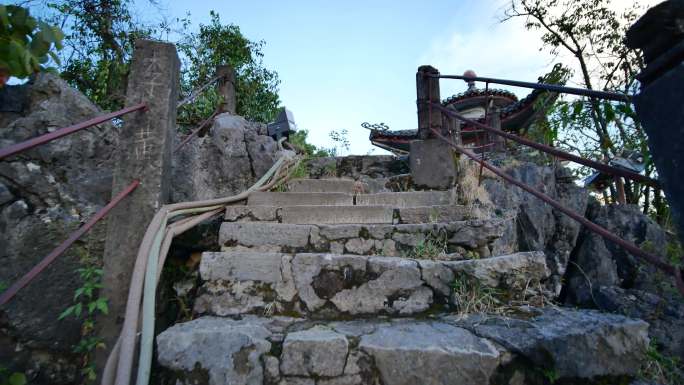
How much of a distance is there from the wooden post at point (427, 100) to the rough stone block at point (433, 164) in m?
0.15

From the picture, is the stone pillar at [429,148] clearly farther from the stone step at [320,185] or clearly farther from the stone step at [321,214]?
the stone step at [321,214]

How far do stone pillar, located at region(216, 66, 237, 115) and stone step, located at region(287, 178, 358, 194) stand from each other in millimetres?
2192

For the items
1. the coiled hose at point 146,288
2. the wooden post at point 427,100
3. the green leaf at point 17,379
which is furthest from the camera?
the wooden post at point 427,100

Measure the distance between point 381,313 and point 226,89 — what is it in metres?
4.32

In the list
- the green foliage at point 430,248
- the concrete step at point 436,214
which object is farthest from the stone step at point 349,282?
the concrete step at point 436,214

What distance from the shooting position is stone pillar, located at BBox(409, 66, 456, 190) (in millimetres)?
3034

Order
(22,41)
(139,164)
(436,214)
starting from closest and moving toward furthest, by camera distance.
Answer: (22,41) < (139,164) < (436,214)

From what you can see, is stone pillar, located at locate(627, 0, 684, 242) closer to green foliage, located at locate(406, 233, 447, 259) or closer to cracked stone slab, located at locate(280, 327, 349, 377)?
green foliage, located at locate(406, 233, 447, 259)

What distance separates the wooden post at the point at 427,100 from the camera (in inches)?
126

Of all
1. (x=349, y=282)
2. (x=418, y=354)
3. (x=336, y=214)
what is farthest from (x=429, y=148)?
(x=418, y=354)

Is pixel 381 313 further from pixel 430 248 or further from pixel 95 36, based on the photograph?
pixel 95 36

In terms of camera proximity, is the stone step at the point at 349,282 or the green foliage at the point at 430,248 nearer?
the stone step at the point at 349,282

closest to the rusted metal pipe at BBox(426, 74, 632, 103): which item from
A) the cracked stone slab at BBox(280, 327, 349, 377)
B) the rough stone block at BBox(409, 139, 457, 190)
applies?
the rough stone block at BBox(409, 139, 457, 190)

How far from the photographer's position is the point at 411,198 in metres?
2.76
